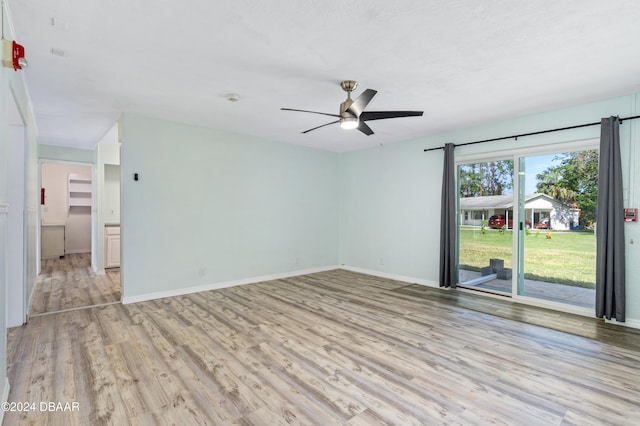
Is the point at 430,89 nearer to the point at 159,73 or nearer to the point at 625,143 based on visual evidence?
the point at 625,143

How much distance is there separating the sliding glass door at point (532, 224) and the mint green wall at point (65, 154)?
741cm

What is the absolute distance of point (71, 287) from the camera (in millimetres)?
5211

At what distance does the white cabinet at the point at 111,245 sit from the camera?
6.38m

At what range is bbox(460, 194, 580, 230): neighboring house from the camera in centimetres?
419

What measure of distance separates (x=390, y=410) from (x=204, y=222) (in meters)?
3.94

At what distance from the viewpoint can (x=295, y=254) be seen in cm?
629

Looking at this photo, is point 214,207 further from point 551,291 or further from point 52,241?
point 52,241

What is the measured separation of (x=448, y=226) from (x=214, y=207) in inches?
149

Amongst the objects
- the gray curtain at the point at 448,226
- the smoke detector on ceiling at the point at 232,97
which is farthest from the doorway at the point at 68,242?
the gray curtain at the point at 448,226

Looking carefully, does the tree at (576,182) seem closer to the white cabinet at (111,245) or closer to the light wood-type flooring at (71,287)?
the light wood-type flooring at (71,287)

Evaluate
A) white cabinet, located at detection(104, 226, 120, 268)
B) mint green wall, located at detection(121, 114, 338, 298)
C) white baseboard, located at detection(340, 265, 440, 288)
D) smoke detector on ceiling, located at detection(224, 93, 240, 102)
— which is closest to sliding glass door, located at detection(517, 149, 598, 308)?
white baseboard, located at detection(340, 265, 440, 288)

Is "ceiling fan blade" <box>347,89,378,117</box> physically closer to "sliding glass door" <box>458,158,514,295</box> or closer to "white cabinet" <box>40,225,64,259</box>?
"sliding glass door" <box>458,158,514,295</box>

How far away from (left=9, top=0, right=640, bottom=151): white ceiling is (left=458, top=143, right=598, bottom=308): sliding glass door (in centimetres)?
85

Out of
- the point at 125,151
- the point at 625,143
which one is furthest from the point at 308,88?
the point at 625,143
